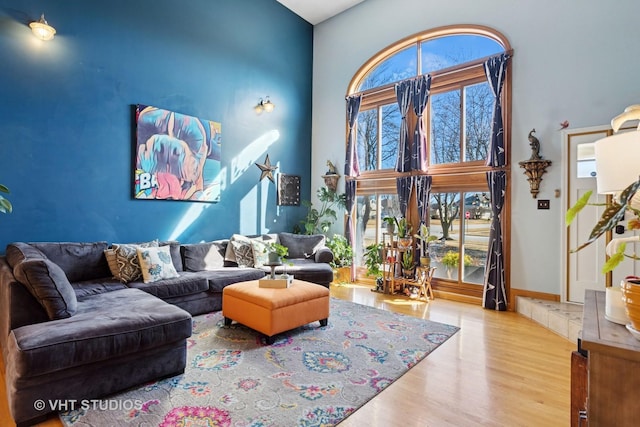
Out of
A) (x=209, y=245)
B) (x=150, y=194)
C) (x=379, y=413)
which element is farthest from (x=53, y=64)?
(x=379, y=413)

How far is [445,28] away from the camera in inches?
196

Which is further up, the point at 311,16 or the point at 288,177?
the point at 311,16

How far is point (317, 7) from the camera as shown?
615 cm

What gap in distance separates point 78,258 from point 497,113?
5439mm

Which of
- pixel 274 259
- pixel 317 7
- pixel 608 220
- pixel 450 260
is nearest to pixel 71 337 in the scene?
pixel 274 259

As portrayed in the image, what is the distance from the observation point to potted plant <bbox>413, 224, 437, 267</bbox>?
15.6 ft

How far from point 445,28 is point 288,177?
11.8 ft

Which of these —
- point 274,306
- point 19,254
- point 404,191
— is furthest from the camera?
point 404,191

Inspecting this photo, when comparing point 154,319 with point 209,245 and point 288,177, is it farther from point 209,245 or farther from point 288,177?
point 288,177

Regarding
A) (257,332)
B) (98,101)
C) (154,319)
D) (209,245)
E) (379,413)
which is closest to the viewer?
(379,413)

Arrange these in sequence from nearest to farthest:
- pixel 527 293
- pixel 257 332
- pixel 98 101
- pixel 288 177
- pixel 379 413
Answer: pixel 379 413 < pixel 257 332 < pixel 98 101 < pixel 527 293 < pixel 288 177

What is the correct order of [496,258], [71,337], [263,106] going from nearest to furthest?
1. [71,337]
2. [496,258]
3. [263,106]

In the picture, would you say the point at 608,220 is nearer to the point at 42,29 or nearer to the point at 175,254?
the point at 175,254

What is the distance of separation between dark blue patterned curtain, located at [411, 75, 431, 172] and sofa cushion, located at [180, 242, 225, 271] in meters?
3.32
